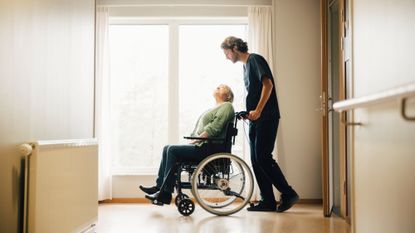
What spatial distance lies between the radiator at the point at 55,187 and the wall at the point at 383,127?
1.44 m

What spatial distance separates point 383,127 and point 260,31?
10.5 feet

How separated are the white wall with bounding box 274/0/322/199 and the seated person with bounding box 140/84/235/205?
33.1 inches

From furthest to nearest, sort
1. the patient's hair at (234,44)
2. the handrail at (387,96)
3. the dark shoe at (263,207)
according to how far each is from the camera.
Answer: the patient's hair at (234,44), the dark shoe at (263,207), the handrail at (387,96)

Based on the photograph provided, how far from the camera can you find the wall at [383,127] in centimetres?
159

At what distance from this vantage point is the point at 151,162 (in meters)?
5.08

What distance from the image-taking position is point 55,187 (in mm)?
2363

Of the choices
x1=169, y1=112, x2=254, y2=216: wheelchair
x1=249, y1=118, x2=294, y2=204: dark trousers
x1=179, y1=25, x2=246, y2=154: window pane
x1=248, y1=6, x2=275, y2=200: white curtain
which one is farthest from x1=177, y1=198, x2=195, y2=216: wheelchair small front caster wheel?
x1=248, y1=6, x2=275, y2=200: white curtain

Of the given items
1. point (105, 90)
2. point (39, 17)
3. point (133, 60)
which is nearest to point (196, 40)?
point (133, 60)

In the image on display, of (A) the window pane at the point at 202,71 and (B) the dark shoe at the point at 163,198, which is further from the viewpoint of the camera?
(A) the window pane at the point at 202,71

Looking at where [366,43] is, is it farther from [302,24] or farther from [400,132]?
[302,24]

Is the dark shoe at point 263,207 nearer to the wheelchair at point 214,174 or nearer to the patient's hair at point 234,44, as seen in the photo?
the wheelchair at point 214,174

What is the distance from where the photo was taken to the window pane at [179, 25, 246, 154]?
508 cm

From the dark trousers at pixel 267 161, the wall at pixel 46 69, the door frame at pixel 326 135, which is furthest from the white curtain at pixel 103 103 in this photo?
the door frame at pixel 326 135

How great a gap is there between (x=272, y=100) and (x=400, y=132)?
2.54m
